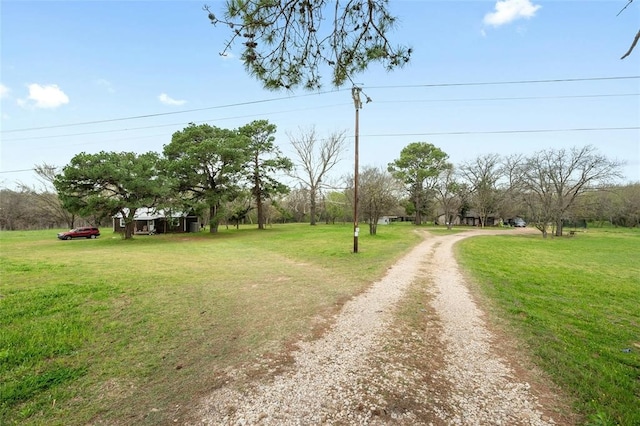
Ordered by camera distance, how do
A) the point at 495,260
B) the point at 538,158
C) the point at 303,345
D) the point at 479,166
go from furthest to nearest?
1. the point at 479,166
2. the point at 538,158
3. the point at 495,260
4. the point at 303,345

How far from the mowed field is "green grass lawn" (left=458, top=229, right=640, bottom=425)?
0.02 meters

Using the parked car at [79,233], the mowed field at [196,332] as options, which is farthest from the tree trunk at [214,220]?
the mowed field at [196,332]

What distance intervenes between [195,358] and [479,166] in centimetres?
4400

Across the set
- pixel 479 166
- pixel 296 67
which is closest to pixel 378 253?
pixel 296 67

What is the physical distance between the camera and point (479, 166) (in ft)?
130

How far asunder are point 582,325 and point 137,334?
756cm

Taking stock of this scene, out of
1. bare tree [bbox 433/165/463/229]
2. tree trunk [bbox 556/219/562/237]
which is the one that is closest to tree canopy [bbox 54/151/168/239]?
bare tree [bbox 433/165/463/229]

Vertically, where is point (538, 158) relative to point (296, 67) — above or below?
above

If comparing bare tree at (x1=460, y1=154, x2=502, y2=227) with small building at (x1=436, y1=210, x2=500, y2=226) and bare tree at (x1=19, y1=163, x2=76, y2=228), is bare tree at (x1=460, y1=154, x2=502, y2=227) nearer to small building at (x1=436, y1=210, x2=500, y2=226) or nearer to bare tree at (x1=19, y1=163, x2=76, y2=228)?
small building at (x1=436, y1=210, x2=500, y2=226)

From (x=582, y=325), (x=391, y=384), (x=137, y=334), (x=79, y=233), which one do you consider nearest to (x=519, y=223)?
(x=582, y=325)

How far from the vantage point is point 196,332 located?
4.60 metres

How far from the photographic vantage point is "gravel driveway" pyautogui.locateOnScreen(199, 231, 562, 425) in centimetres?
255

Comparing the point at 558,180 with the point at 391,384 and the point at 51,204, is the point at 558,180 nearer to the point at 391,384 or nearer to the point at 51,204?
the point at 391,384

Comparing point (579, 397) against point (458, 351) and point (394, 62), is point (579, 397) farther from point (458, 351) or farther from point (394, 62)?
point (394, 62)
